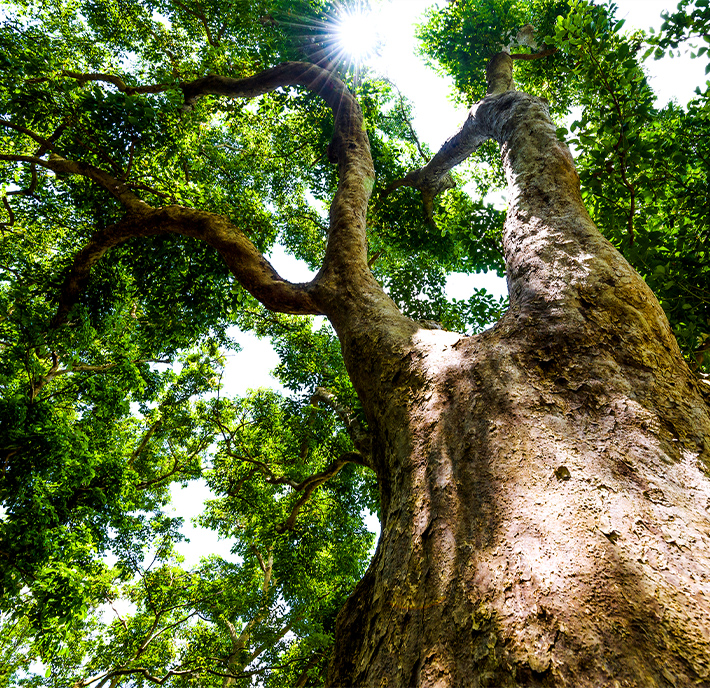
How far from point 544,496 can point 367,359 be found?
1.17 m

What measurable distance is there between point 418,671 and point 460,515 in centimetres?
40

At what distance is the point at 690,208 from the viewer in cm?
340

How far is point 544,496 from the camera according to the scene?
1.08m

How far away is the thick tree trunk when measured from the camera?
0.80m

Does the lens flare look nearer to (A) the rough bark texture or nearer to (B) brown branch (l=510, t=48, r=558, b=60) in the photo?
(B) brown branch (l=510, t=48, r=558, b=60)

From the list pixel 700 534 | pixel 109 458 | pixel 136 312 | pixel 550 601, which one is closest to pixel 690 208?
pixel 700 534

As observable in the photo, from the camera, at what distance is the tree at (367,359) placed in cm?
98

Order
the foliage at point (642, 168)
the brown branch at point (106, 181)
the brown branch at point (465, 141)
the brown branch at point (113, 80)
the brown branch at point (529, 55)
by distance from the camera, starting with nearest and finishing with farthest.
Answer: the foliage at point (642, 168)
the brown branch at point (465, 141)
the brown branch at point (106, 181)
the brown branch at point (529, 55)
the brown branch at point (113, 80)

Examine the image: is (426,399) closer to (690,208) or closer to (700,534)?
(700,534)

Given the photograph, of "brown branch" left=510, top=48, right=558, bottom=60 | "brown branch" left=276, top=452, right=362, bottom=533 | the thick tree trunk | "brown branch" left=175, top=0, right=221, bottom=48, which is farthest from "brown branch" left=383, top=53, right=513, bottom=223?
"brown branch" left=175, top=0, right=221, bottom=48

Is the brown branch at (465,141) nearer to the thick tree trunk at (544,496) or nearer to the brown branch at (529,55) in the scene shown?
the brown branch at (529,55)

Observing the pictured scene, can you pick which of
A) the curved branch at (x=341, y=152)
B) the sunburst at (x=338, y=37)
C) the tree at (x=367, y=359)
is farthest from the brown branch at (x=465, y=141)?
the sunburst at (x=338, y=37)

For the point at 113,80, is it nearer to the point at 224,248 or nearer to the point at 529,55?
the point at 224,248

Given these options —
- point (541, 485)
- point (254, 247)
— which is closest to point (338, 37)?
point (254, 247)
